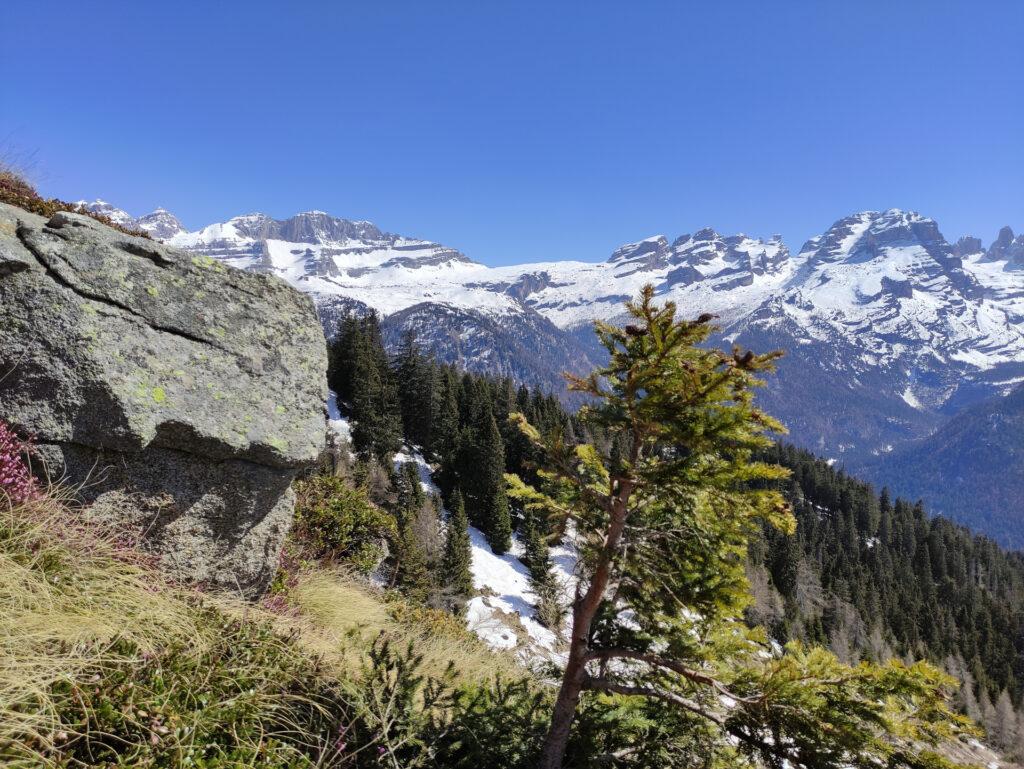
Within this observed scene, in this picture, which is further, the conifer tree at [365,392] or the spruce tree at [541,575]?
the conifer tree at [365,392]

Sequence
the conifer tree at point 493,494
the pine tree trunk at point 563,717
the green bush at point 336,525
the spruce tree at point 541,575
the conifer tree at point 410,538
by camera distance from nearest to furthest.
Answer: the pine tree trunk at point 563,717 → the spruce tree at point 541,575 → the green bush at point 336,525 → the conifer tree at point 410,538 → the conifer tree at point 493,494

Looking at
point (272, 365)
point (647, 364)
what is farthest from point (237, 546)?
point (647, 364)

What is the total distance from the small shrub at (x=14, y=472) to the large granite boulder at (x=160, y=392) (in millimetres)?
132

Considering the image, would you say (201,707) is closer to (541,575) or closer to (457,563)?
(457,563)

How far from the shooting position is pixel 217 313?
5461 millimetres

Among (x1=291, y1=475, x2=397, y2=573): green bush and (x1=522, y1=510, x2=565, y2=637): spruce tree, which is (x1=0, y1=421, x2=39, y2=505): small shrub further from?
(x1=522, y1=510, x2=565, y2=637): spruce tree

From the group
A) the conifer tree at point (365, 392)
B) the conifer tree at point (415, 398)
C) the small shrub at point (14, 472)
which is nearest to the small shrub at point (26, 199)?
the small shrub at point (14, 472)

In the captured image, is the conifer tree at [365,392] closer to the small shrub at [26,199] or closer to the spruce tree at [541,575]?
the spruce tree at [541,575]

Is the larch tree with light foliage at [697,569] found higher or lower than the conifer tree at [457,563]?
higher

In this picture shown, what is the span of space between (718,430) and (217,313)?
16.7 feet

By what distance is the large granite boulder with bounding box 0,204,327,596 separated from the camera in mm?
4160

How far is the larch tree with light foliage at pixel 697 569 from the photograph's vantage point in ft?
11.8

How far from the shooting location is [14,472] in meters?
3.82

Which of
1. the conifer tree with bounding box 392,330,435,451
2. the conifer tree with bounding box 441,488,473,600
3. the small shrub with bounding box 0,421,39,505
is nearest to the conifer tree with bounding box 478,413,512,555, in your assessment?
the conifer tree with bounding box 441,488,473,600
